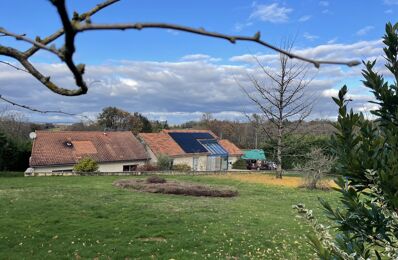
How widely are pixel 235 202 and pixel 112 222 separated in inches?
247

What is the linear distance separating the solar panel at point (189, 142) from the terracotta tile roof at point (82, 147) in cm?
557

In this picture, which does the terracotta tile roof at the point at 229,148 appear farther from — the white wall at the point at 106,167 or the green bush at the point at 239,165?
the white wall at the point at 106,167

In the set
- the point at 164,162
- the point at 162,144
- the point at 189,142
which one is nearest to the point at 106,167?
the point at 164,162

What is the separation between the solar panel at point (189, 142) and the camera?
4479cm

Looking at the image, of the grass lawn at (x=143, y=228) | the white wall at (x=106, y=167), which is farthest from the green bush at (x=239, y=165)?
the grass lawn at (x=143, y=228)

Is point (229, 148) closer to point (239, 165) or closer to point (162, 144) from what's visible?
point (239, 165)

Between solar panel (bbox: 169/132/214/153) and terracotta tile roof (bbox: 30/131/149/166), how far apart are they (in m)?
5.57

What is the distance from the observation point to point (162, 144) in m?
42.7

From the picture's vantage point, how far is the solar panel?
44.8m

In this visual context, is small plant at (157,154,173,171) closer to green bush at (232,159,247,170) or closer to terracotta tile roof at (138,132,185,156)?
terracotta tile roof at (138,132,185,156)

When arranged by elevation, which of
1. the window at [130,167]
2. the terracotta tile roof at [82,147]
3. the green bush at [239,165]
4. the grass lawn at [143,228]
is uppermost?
the terracotta tile roof at [82,147]

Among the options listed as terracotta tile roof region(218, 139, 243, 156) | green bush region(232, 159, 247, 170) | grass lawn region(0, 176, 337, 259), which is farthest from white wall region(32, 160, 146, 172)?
grass lawn region(0, 176, 337, 259)

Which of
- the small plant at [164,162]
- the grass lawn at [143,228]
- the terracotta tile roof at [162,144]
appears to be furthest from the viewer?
the terracotta tile roof at [162,144]

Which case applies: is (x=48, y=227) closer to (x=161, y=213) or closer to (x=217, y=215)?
(x=161, y=213)
